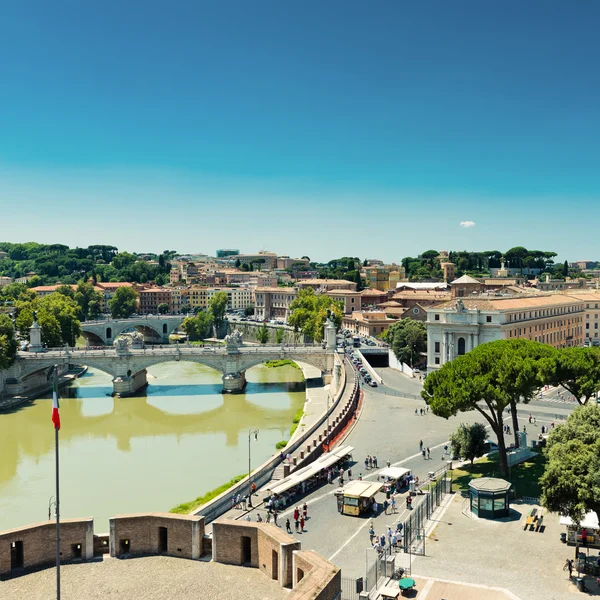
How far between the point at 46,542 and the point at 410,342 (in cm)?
3592

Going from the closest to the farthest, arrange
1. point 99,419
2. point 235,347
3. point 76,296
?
point 99,419
point 235,347
point 76,296

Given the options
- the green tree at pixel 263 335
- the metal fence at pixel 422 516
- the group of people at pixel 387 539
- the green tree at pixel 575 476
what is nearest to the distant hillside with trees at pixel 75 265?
the green tree at pixel 263 335

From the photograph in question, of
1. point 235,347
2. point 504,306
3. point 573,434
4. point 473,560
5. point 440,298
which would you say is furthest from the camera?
point 440,298

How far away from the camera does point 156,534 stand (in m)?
11.3

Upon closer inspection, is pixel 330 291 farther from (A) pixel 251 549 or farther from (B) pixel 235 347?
(A) pixel 251 549

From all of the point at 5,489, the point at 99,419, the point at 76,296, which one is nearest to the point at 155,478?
the point at 5,489

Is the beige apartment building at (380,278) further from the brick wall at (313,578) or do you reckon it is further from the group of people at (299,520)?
the brick wall at (313,578)

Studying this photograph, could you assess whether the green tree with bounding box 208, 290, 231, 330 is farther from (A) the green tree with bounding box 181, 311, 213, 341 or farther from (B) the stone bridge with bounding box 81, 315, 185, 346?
(B) the stone bridge with bounding box 81, 315, 185, 346

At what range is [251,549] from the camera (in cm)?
1104

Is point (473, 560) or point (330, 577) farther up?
point (330, 577)

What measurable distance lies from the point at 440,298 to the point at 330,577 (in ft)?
216

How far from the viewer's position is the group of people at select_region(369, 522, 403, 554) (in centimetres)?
1463

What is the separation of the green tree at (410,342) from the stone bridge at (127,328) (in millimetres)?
33217

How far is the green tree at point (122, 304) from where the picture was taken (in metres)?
85.1
